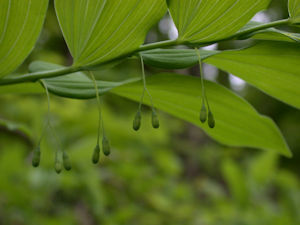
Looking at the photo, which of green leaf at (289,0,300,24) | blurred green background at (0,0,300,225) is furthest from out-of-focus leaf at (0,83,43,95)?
blurred green background at (0,0,300,225)

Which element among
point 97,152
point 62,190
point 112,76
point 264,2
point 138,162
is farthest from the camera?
point 112,76

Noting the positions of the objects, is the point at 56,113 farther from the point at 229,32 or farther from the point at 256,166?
the point at 229,32

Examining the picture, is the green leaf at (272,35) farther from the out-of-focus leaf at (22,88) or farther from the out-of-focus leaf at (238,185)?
the out-of-focus leaf at (238,185)

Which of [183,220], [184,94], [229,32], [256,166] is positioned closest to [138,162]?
[183,220]

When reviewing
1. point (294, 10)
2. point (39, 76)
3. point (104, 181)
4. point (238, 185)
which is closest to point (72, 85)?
point (39, 76)

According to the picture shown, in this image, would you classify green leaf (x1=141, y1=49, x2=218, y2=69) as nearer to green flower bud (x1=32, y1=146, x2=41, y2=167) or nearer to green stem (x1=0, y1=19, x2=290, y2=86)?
green stem (x1=0, y1=19, x2=290, y2=86)

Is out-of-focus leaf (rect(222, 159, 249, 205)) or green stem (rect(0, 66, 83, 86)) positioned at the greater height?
green stem (rect(0, 66, 83, 86))
